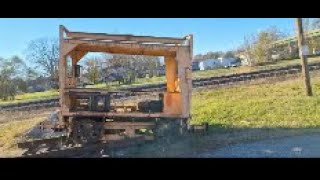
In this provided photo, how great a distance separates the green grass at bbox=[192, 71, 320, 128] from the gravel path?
109 cm

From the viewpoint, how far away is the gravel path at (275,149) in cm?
639

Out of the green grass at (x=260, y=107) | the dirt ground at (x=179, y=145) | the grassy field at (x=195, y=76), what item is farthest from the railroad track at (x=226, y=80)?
the dirt ground at (x=179, y=145)

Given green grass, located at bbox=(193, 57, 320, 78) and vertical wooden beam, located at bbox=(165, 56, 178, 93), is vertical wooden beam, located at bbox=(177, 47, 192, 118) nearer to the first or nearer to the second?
vertical wooden beam, located at bbox=(165, 56, 178, 93)

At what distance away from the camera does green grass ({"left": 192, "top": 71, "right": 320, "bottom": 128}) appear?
8.71 m

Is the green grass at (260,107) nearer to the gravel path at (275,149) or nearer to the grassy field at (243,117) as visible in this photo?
the grassy field at (243,117)

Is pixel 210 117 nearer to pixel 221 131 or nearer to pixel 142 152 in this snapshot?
pixel 221 131

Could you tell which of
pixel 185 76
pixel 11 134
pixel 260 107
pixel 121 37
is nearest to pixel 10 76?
pixel 11 134

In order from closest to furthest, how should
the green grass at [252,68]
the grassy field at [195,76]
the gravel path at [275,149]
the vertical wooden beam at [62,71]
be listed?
the gravel path at [275,149] < the vertical wooden beam at [62,71] < the grassy field at [195,76] < the green grass at [252,68]

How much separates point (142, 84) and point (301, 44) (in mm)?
4585

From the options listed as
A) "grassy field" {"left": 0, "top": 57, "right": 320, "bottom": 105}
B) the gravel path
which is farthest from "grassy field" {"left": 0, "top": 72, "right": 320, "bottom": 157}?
"grassy field" {"left": 0, "top": 57, "right": 320, "bottom": 105}

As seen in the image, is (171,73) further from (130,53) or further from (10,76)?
(10,76)

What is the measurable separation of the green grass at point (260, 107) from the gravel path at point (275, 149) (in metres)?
1.09

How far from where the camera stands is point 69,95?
712 cm
